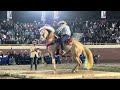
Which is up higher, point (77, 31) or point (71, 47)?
point (77, 31)

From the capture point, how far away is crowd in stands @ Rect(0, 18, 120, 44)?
30.3ft

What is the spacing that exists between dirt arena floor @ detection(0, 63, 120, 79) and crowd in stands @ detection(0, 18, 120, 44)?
56 centimetres

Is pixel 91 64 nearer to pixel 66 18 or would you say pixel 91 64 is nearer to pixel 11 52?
pixel 66 18

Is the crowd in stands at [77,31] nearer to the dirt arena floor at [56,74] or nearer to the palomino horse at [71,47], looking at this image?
the palomino horse at [71,47]

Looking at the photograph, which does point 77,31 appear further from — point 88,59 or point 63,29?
point 88,59

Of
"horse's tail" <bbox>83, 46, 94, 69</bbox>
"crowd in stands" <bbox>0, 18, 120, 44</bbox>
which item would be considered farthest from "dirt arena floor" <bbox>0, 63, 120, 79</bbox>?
→ "crowd in stands" <bbox>0, 18, 120, 44</bbox>

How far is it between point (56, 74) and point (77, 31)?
1.02 m

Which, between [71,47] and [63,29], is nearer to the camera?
[63,29]

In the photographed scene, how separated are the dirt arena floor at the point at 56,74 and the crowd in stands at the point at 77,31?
22.0 inches

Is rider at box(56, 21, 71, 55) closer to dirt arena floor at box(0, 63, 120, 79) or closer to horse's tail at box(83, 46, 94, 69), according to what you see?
horse's tail at box(83, 46, 94, 69)

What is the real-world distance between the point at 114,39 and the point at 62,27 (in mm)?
1154

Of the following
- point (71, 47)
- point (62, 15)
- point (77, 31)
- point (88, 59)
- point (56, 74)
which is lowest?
point (56, 74)

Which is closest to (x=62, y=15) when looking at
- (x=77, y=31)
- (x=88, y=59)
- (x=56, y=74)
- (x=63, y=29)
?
(x=63, y=29)

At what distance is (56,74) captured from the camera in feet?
30.6
